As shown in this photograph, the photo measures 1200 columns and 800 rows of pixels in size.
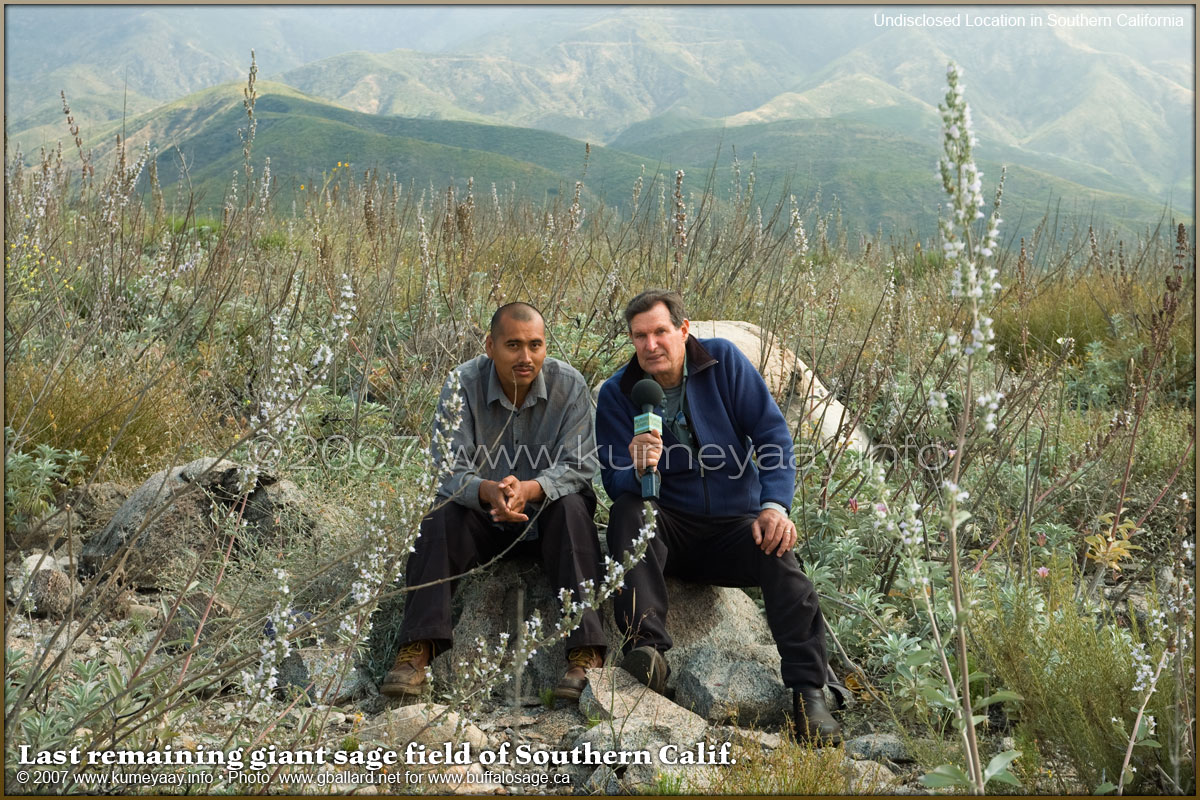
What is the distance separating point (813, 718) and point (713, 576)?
0.79 metres

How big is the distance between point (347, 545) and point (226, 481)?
1056 mm

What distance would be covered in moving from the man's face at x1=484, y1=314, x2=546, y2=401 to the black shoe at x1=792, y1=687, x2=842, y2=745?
1.63 metres

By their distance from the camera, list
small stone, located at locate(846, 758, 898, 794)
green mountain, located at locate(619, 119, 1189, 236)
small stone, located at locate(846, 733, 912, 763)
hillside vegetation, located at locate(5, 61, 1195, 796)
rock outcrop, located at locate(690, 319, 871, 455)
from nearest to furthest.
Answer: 1. hillside vegetation, located at locate(5, 61, 1195, 796)
2. small stone, located at locate(846, 758, 898, 794)
3. small stone, located at locate(846, 733, 912, 763)
4. rock outcrop, located at locate(690, 319, 871, 455)
5. green mountain, located at locate(619, 119, 1189, 236)

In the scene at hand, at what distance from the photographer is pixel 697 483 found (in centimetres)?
377

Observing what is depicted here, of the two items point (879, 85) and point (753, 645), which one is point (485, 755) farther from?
point (879, 85)

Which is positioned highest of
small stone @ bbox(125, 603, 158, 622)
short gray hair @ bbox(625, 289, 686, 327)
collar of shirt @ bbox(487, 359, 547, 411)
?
short gray hair @ bbox(625, 289, 686, 327)

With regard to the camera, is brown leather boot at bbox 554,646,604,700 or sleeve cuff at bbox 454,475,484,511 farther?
sleeve cuff at bbox 454,475,484,511

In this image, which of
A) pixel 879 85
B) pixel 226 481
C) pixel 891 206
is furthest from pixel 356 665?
pixel 879 85

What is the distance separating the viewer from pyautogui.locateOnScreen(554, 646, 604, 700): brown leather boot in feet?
10.9

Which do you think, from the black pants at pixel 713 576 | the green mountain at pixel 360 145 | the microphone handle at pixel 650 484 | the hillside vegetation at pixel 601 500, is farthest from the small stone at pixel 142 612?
the green mountain at pixel 360 145

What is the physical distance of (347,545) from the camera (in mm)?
3883

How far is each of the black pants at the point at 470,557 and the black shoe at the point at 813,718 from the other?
0.75 meters

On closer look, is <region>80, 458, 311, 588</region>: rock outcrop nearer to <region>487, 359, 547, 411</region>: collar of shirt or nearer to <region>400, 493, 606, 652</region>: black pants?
<region>400, 493, 606, 652</region>: black pants

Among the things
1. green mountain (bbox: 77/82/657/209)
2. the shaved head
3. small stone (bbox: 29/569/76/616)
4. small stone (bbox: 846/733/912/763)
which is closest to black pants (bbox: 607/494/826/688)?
small stone (bbox: 846/733/912/763)
